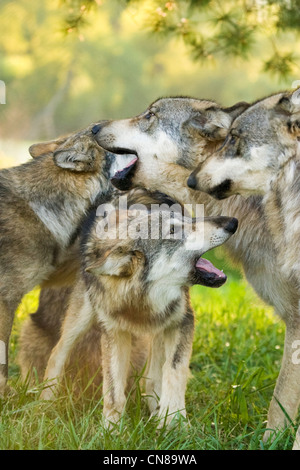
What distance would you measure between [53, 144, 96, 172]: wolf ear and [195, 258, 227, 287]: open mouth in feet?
3.49

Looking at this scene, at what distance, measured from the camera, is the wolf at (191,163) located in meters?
3.96

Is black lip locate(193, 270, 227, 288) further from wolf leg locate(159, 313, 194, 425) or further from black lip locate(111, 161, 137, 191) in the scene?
black lip locate(111, 161, 137, 191)

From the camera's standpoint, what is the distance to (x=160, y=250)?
3650 millimetres

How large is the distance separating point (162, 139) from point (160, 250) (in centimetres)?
80

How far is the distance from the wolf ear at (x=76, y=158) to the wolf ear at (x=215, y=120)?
675 millimetres

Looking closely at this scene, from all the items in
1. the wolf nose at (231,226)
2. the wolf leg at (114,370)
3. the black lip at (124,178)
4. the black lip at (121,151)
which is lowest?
the wolf leg at (114,370)

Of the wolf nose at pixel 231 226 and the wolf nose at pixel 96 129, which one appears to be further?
the wolf nose at pixel 96 129

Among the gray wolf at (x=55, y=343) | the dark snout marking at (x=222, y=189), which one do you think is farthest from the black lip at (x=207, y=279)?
the gray wolf at (x=55, y=343)

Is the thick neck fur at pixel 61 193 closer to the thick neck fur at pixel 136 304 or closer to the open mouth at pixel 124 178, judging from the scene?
the open mouth at pixel 124 178

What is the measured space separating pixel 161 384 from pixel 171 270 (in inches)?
32.9

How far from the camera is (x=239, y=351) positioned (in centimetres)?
518

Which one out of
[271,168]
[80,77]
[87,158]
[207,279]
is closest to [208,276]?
[207,279]

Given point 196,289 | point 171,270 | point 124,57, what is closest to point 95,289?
point 171,270

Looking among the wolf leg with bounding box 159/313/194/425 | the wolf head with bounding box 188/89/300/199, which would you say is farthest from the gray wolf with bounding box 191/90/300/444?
the wolf leg with bounding box 159/313/194/425
